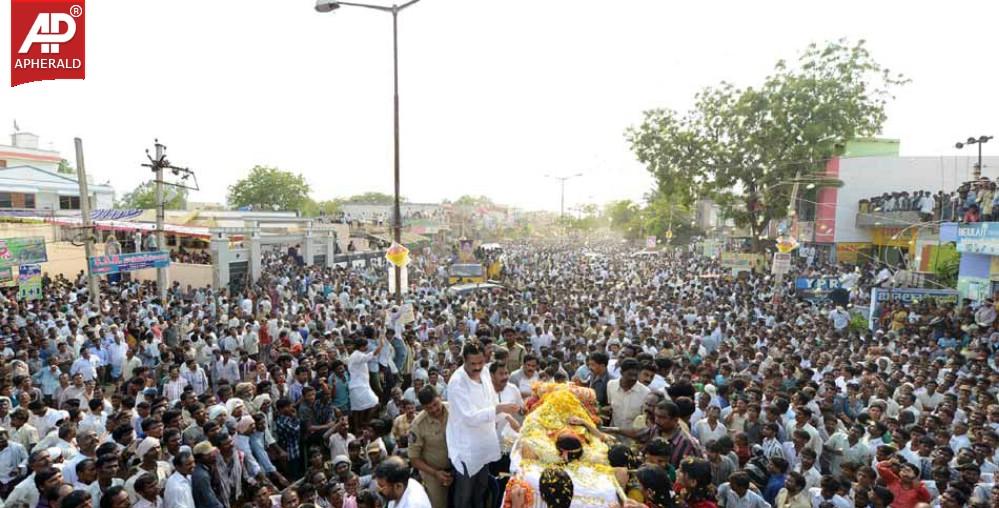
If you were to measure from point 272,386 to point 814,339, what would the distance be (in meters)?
10.9

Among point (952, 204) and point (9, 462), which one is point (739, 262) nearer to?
point (952, 204)

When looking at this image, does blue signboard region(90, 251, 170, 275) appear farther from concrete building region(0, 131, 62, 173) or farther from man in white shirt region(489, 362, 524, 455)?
concrete building region(0, 131, 62, 173)

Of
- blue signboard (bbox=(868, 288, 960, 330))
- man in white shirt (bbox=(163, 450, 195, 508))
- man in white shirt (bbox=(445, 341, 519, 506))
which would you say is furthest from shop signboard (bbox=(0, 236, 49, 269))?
blue signboard (bbox=(868, 288, 960, 330))

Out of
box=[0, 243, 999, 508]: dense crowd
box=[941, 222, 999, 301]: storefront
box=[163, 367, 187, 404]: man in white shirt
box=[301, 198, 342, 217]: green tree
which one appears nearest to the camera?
box=[0, 243, 999, 508]: dense crowd

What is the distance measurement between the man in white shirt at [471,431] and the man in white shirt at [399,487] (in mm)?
606

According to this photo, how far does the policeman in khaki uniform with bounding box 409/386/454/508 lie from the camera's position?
4.09 metres

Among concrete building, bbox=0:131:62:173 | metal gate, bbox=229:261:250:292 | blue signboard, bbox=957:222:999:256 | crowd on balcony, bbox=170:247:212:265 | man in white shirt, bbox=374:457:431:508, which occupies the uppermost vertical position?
concrete building, bbox=0:131:62:173

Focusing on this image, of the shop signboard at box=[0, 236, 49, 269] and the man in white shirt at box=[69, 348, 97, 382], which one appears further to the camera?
the shop signboard at box=[0, 236, 49, 269]

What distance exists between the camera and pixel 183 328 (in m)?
12.3

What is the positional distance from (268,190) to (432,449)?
6225cm

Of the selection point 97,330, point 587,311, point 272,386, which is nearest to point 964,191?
point 587,311

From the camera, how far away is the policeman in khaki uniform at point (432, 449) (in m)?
4.09

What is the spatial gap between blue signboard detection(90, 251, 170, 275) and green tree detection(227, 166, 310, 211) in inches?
1858

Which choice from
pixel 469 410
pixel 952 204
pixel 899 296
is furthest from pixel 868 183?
pixel 469 410
